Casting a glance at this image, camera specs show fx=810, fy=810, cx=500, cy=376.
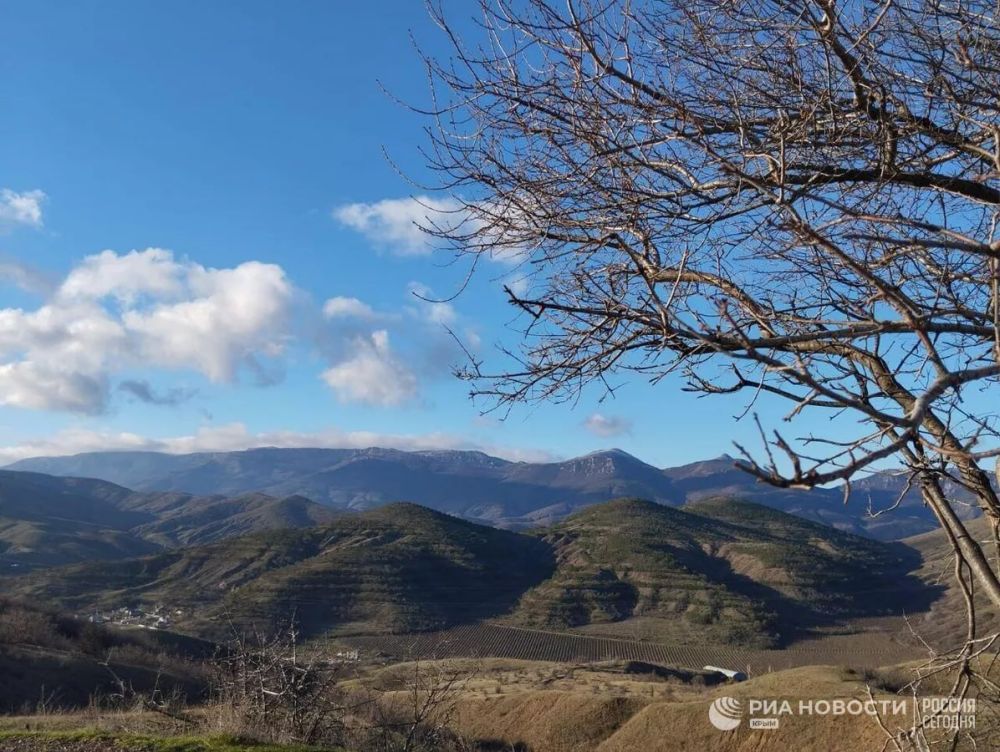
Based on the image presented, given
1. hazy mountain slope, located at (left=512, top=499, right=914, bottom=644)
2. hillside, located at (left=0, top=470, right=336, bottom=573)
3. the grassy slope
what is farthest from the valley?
the grassy slope

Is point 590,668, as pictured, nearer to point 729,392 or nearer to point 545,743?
point 545,743

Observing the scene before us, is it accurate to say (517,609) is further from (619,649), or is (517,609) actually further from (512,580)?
(619,649)

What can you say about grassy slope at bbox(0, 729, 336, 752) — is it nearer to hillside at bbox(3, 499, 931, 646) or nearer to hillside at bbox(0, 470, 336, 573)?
hillside at bbox(3, 499, 931, 646)

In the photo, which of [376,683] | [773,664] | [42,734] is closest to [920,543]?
[773,664]

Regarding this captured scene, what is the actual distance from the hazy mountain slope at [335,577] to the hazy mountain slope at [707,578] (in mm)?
5632

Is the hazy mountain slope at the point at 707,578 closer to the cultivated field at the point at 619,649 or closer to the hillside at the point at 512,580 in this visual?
the hillside at the point at 512,580

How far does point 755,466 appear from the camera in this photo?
5.90 feet

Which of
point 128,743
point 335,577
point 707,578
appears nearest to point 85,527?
point 335,577

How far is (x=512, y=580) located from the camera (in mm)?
85688

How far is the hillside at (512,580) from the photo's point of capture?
67.8m

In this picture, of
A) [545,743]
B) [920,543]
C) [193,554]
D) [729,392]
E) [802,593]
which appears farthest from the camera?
[920,543]

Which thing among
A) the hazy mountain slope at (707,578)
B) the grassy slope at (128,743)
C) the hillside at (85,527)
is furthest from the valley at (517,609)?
the grassy slope at (128,743)

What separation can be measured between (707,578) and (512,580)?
65.9 feet

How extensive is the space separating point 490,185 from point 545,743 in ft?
65.7
